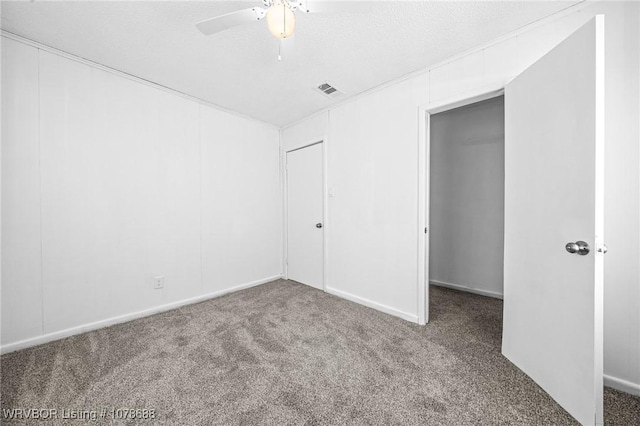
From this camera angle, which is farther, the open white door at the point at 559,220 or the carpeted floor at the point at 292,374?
the carpeted floor at the point at 292,374

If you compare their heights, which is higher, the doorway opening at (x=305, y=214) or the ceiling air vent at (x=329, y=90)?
the ceiling air vent at (x=329, y=90)

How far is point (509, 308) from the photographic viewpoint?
172 cm

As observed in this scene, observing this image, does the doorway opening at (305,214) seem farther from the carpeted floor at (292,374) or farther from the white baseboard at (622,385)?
the white baseboard at (622,385)

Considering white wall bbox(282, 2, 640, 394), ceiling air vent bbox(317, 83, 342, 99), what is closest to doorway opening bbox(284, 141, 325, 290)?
white wall bbox(282, 2, 640, 394)

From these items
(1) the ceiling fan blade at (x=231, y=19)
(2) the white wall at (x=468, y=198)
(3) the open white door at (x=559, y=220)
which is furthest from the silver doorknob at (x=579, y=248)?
(1) the ceiling fan blade at (x=231, y=19)

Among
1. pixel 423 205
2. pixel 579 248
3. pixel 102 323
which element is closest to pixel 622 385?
pixel 579 248

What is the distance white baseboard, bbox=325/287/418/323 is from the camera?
232 cm

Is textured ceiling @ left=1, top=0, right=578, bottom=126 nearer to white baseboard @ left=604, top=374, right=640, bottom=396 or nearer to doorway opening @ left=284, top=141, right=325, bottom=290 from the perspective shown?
doorway opening @ left=284, top=141, right=325, bottom=290

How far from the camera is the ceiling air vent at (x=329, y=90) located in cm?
259

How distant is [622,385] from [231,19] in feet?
10.4

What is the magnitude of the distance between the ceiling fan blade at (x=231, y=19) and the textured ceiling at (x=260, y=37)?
0.28 m

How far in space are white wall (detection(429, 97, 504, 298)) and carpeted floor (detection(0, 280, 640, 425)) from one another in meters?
0.90

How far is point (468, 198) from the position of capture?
10.5 feet

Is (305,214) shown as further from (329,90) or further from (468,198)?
(468,198)
